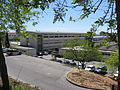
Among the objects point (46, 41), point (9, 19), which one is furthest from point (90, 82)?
point (46, 41)

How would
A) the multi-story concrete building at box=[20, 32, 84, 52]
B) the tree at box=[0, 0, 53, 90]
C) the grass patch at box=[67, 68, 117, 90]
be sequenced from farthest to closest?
1. the multi-story concrete building at box=[20, 32, 84, 52]
2. the grass patch at box=[67, 68, 117, 90]
3. the tree at box=[0, 0, 53, 90]

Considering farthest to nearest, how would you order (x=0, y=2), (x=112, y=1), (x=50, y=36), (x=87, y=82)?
(x=50, y=36)
(x=87, y=82)
(x=0, y=2)
(x=112, y=1)

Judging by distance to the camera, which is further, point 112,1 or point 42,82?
point 42,82

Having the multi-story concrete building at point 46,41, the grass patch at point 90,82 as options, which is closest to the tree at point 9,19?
the grass patch at point 90,82

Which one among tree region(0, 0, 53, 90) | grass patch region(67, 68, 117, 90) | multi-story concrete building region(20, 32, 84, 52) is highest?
tree region(0, 0, 53, 90)

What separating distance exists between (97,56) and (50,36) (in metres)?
29.4

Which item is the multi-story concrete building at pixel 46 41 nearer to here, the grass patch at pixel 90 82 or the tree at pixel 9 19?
the grass patch at pixel 90 82

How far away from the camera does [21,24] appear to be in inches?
298

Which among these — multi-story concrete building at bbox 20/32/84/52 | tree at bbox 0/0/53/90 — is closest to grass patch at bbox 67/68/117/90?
tree at bbox 0/0/53/90

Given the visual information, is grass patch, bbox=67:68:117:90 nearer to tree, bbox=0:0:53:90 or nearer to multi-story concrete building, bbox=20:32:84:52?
tree, bbox=0:0:53:90

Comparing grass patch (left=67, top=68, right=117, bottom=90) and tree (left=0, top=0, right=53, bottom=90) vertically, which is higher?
tree (left=0, top=0, right=53, bottom=90)

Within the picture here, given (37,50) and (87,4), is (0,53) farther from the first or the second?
(37,50)

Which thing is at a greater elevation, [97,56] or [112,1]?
[112,1]

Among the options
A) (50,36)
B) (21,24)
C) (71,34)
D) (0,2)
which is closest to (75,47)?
(21,24)
